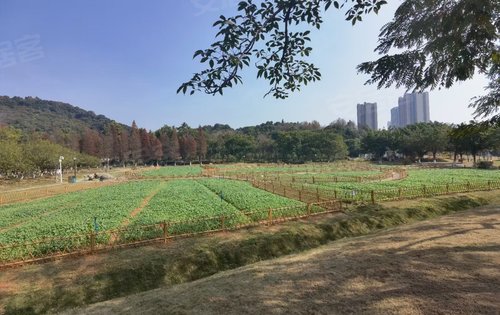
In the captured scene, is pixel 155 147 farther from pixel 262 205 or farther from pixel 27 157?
pixel 262 205

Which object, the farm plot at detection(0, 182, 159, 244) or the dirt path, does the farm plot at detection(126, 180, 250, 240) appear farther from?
the dirt path

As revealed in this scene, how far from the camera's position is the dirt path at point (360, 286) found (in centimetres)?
686

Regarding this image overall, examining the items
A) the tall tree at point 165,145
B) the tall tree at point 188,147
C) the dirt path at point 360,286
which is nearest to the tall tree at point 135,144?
the tall tree at point 165,145

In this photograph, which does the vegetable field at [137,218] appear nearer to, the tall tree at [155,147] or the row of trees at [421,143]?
the row of trees at [421,143]

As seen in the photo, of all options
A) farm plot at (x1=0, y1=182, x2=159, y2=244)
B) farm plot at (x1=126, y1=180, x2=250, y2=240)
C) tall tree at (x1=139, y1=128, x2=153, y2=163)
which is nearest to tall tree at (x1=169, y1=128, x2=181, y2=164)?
tall tree at (x1=139, y1=128, x2=153, y2=163)

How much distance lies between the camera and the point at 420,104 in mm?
159875

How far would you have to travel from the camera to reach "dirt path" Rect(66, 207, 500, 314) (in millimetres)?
6863

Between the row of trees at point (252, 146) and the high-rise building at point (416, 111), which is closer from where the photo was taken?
the row of trees at point (252, 146)

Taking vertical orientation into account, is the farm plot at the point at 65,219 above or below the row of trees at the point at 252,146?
below

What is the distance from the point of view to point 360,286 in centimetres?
793

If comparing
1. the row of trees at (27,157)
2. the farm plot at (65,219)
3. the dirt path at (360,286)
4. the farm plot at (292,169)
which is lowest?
the farm plot at (65,219)

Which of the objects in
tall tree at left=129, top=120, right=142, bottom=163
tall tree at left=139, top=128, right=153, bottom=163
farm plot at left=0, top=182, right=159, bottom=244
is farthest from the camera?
tall tree at left=139, top=128, right=153, bottom=163

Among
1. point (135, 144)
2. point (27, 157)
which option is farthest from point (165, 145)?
point (27, 157)

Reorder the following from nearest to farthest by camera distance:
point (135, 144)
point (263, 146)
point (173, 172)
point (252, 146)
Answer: point (173, 172)
point (135, 144)
point (252, 146)
point (263, 146)
